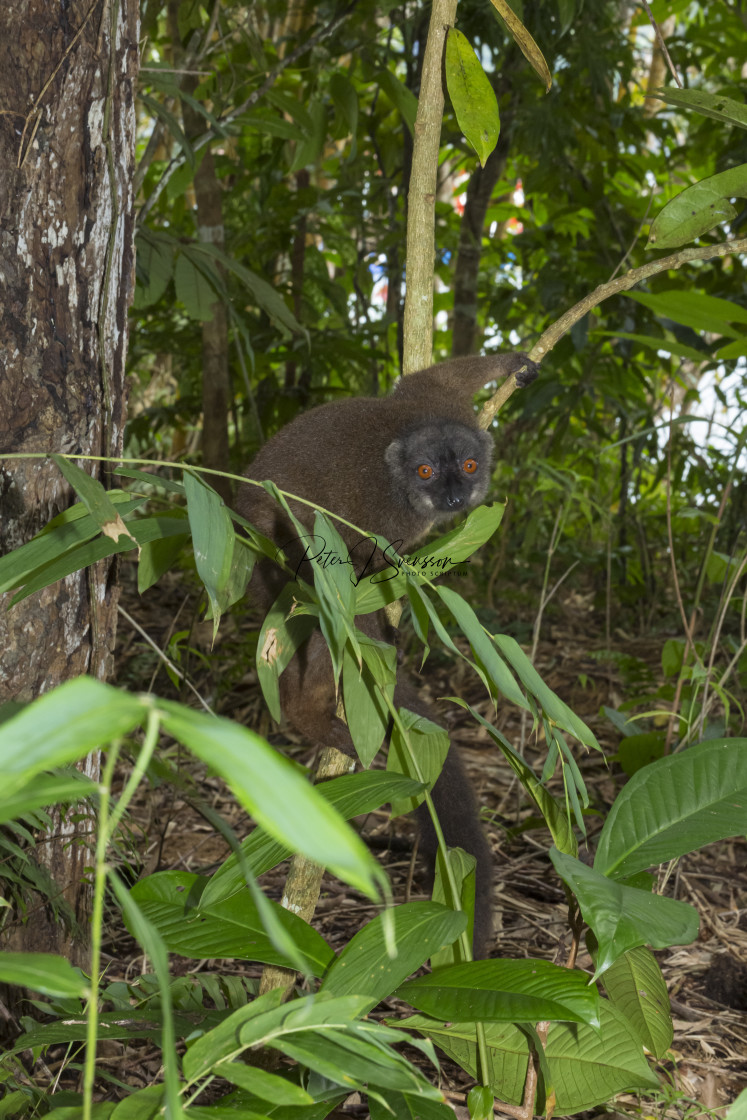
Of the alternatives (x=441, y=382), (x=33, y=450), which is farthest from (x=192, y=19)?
(x=33, y=450)

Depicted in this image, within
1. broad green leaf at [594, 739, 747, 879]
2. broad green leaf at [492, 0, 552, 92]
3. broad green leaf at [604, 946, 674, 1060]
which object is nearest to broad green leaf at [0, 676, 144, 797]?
broad green leaf at [594, 739, 747, 879]

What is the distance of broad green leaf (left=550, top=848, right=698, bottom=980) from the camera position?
1.16 metres

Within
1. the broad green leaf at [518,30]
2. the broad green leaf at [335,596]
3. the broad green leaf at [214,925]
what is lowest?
the broad green leaf at [214,925]

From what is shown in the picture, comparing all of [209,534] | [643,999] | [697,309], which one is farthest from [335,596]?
[697,309]

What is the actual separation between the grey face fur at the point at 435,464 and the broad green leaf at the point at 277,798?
2881mm

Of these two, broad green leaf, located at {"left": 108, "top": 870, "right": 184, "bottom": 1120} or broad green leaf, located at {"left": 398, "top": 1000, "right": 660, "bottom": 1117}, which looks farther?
broad green leaf, located at {"left": 398, "top": 1000, "right": 660, "bottom": 1117}

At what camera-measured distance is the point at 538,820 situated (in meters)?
3.28

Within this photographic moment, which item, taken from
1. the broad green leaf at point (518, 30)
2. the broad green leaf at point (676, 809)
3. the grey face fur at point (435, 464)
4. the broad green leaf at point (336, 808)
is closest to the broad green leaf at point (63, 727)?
the broad green leaf at point (336, 808)

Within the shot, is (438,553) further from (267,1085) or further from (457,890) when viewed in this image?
(267,1085)

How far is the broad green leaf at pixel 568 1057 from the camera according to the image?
5.02ft

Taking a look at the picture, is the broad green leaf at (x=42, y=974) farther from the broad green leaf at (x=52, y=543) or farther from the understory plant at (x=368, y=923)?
the broad green leaf at (x=52, y=543)

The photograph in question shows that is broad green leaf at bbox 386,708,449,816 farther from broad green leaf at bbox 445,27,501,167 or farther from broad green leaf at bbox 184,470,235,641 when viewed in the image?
broad green leaf at bbox 445,27,501,167

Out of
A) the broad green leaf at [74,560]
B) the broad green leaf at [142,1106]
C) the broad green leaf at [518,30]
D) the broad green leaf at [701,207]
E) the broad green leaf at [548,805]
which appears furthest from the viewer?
the broad green leaf at [518,30]

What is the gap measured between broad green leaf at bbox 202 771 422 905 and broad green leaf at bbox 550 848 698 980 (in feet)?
0.84
